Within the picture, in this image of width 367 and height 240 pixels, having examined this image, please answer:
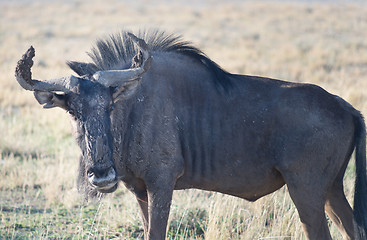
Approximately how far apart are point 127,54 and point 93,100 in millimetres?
948

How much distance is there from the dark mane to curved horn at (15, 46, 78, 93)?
645mm

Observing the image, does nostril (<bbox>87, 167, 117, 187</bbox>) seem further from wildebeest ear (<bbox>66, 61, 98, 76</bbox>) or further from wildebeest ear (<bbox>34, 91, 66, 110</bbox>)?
wildebeest ear (<bbox>66, 61, 98, 76</bbox>)

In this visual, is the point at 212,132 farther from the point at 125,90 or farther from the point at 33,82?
the point at 33,82

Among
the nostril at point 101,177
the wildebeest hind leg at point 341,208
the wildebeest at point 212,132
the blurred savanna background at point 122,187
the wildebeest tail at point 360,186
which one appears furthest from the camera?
the blurred savanna background at point 122,187

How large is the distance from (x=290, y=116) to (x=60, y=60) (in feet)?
57.1

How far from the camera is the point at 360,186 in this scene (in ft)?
15.3

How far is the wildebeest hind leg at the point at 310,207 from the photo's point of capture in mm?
4492

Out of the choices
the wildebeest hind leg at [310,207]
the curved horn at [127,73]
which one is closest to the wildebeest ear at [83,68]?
the curved horn at [127,73]

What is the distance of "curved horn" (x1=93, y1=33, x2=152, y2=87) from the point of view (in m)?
4.23

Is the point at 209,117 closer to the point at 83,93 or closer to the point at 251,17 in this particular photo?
the point at 83,93

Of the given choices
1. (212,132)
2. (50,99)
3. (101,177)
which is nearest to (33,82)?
(50,99)

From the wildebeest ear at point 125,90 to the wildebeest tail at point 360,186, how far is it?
81.9 inches

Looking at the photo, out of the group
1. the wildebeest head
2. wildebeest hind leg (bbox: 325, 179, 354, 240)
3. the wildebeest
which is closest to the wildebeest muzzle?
the wildebeest head

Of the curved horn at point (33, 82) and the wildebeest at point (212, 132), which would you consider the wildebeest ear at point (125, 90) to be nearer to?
the wildebeest at point (212, 132)
